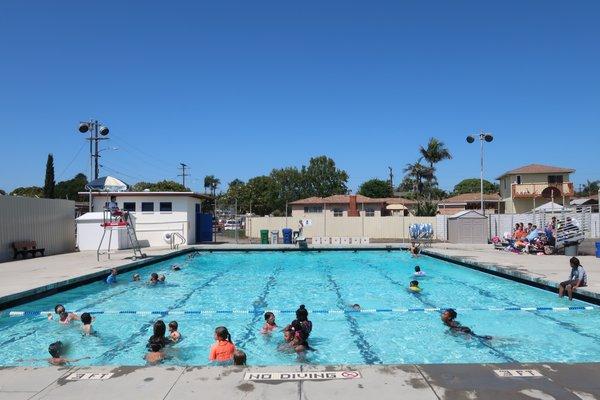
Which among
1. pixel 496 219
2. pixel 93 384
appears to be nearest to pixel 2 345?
pixel 93 384

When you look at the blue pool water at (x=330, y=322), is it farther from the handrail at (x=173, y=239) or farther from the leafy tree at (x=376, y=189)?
the leafy tree at (x=376, y=189)

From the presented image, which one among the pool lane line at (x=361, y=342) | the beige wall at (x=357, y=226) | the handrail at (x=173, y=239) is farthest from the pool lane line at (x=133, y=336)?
the beige wall at (x=357, y=226)

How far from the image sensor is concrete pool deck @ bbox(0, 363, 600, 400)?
4859mm

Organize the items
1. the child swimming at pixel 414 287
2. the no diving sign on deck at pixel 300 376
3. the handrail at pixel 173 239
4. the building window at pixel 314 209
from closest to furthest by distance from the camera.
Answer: the no diving sign on deck at pixel 300 376, the child swimming at pixel 414 287, the handrail at pixel 173 239, the building window at pixel 314 209

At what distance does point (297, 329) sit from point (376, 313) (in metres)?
3.63

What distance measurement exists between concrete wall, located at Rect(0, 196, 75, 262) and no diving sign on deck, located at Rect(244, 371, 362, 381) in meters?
18.0

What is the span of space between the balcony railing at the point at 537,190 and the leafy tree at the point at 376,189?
4429 cm

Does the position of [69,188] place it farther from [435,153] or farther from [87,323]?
[87,323]

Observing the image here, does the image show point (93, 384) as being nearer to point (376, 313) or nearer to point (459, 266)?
point (376, 313)

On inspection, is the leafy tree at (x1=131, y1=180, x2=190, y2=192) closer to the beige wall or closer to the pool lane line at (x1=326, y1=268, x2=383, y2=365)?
the beige wall

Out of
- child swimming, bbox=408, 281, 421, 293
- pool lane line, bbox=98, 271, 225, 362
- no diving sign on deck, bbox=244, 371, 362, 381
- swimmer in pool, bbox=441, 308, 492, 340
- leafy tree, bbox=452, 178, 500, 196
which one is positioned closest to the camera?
no diving sign on deck, bbox=244, 371, 362, 381

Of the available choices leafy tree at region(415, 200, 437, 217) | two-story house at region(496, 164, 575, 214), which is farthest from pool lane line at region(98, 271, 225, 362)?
two-story house at region(496, 164, 575, 214)

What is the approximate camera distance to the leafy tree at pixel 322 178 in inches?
3418

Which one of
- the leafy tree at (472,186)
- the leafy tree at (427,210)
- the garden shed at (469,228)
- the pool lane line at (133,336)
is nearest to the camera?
the pool lane line at (133,336)
